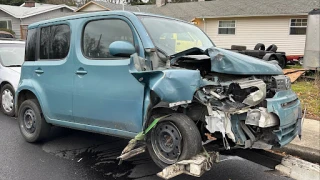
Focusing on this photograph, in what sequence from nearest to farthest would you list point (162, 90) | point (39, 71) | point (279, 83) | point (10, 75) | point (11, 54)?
1. point (162, 90)
2. point (279, 83)
3. point (39, 71)
4. point (10, 75)
5. point (11, 54)

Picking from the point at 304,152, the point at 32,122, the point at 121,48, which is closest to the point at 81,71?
the point at 121,48

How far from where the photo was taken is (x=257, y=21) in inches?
834

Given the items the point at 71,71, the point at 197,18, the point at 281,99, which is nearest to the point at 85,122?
the point at 71,71

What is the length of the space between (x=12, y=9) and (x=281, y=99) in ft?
109

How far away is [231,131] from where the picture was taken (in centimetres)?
331

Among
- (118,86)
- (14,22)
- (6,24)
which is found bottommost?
(118,86)

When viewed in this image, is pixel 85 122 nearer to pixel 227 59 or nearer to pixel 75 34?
pixel 75 34

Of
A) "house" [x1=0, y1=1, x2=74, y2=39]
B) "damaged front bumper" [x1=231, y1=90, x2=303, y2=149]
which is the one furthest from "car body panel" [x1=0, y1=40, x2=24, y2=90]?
"house" [x1=0, y1=1, x2=74, y2=39]

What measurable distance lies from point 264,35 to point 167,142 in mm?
19311

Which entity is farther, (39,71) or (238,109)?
(39,71)

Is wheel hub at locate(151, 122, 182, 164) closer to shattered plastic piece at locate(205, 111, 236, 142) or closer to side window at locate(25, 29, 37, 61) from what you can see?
shattered plastic piece at locate(205, 111, 236, 142)

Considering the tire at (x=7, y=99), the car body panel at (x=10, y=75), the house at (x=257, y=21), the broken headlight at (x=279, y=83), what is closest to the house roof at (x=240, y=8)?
the house at (x=257, y=21)

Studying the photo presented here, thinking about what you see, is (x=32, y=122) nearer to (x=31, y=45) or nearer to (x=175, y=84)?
(x=31, y=45)

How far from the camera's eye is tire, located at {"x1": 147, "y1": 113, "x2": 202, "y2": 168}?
3277 millimetres
